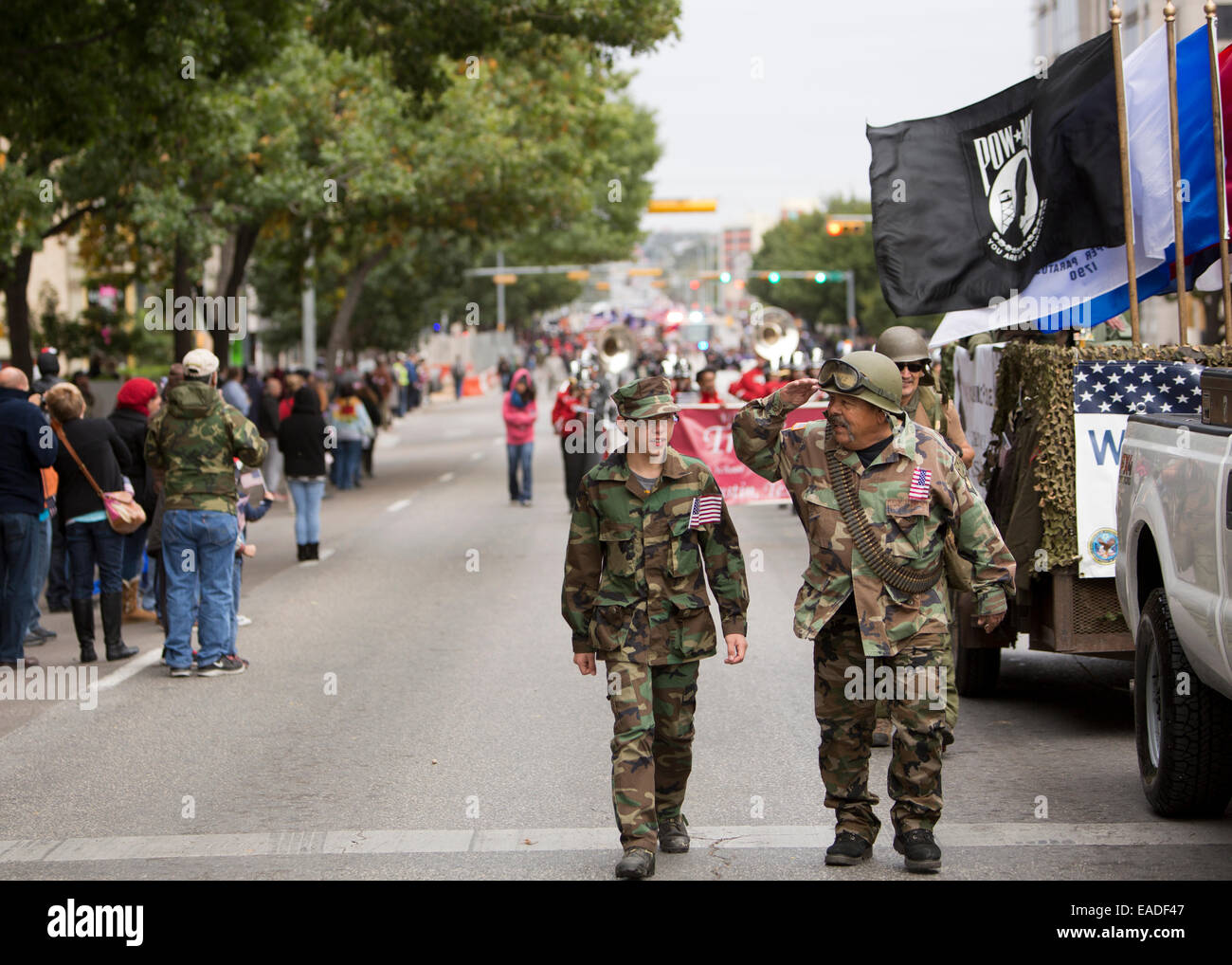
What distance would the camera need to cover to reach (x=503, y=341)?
85.4 meters

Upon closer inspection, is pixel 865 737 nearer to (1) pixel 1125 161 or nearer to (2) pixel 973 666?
(2) pixel 973 666

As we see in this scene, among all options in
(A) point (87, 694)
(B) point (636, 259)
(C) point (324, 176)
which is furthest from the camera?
(B) point (636, 259)

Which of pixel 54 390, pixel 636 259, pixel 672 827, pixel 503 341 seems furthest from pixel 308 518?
pixel 503 341

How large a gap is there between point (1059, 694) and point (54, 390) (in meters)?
6.74

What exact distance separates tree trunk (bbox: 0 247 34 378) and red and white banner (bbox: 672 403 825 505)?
11.1m

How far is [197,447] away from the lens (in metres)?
10.5

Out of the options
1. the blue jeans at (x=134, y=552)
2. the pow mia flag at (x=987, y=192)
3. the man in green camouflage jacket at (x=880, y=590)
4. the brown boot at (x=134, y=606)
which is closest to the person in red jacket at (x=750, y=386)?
the brown boot at (x=134, y=606)

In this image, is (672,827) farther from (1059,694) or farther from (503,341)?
(503,341)

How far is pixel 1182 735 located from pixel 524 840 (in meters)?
2.56

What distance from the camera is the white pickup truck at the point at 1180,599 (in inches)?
229

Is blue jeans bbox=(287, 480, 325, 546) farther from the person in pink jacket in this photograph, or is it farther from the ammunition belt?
the ammunition belt
